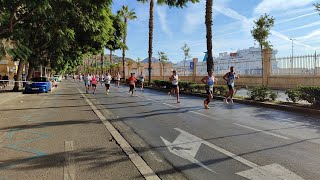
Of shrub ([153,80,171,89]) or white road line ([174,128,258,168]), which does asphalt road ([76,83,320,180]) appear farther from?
shrub ([153,80,171,89])

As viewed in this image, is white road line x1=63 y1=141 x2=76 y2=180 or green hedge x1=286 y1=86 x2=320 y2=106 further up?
green hedge x1=286 y1=86 x2=320 y2=106

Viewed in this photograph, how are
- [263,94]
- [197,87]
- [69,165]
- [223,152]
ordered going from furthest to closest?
[197,87] < [263,94] < [223,152] < [69,165]

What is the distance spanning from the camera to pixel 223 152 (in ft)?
23.7

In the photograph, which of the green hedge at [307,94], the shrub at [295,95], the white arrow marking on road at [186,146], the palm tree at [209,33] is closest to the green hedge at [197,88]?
the palm tree at [209,33]

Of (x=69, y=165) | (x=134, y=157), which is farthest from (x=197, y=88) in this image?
(x=69, y=165)

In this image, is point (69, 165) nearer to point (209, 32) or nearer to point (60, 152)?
point (60, 152)

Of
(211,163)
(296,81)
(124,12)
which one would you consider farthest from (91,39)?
(124,12)

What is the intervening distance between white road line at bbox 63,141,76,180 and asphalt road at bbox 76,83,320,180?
4.36ft

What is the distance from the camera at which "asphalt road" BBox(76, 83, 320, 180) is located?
600cm

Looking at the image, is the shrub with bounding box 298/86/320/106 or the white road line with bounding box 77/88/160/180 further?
the shrub with bounding box 298/86/320/106

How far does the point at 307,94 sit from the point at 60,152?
34.9 ft

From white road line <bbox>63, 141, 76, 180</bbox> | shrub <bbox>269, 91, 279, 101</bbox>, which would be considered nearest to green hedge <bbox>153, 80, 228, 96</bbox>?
shrub <bbox>269, 91, 279, 101</bbox>

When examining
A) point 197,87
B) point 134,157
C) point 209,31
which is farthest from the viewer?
point 197,87

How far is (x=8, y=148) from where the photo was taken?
25.7 ft
